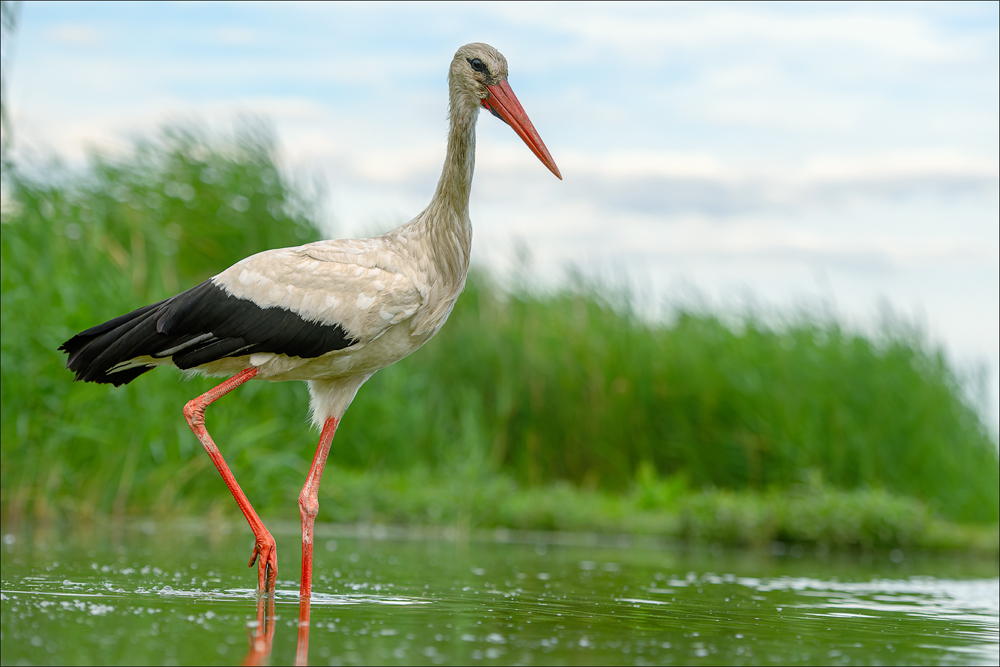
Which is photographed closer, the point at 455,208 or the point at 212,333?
the point at 212,333

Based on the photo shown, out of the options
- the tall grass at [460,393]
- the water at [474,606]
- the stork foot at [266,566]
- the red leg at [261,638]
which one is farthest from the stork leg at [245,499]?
the tall grass at [460,393]

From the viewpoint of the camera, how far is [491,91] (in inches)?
258

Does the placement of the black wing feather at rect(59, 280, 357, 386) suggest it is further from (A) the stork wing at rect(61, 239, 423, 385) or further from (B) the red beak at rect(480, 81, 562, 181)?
(B) the red beak at rect(480, 81, 562, 181)

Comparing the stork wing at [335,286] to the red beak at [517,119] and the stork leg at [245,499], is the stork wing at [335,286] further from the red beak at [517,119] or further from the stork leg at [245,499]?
the red beak at [517,119]

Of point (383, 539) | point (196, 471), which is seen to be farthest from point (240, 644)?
point (196, 471)

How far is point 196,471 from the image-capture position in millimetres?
Answer: 10391

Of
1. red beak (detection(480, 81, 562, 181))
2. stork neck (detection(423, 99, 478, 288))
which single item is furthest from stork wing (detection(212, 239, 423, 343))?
red beak (detection(480, 81, 562, 181))

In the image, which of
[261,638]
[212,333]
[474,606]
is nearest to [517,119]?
[212,333]

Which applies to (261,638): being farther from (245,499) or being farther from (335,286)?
(335,286)

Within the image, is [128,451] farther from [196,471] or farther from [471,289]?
[471,289]

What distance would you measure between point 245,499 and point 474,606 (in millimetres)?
1272

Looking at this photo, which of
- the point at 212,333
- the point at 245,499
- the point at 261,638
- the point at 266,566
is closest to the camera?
the point at 261,638

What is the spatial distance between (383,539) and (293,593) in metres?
4.06

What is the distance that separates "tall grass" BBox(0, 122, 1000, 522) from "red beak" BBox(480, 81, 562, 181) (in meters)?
4.80
